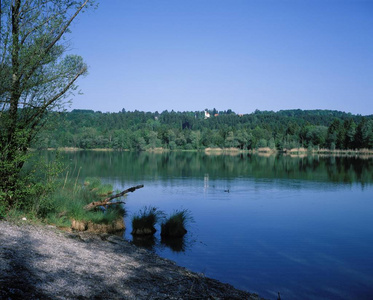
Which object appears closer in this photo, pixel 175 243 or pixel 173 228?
pixel 175 243

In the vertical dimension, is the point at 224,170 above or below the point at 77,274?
below

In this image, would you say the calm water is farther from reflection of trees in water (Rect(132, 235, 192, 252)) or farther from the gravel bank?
the gravel bank

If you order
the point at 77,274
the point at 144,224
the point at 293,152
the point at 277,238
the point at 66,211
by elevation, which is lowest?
the point at 277,238

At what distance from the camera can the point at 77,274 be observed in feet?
25.4

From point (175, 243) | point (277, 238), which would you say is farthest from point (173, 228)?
point (277, 238)

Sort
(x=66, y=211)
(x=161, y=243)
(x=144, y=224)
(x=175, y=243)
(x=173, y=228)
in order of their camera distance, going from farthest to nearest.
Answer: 1. (x=144, y=224)
2. (x=173, y=228)
3. (x=175, y=243)
4. (x=161, y=243)
5. (x=66, y=211)

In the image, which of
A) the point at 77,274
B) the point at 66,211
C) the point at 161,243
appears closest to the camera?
the point at 77,274

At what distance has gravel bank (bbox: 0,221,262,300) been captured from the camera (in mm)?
6621

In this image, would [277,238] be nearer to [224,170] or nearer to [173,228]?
[173,228]

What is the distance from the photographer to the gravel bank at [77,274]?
6.62m

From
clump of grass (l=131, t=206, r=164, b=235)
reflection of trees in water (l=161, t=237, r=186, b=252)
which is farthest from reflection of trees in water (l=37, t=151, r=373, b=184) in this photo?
reflection of trees in water (l=161, t=237, r=186, b=252)

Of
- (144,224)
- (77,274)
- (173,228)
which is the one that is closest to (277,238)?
(173,228)

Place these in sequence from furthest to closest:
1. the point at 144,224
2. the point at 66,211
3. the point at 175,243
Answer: the point at 144,224
the point at 175,243
the point at 66,211

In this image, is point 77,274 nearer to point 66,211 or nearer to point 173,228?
point 66,211
